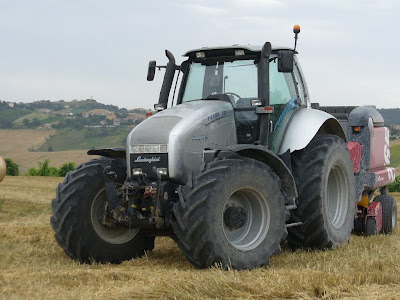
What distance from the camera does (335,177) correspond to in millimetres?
8719

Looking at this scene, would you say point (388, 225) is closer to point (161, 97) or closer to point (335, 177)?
point (335, 177)

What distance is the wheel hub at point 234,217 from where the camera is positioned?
657cm

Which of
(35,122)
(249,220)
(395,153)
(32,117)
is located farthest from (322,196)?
(32,117)

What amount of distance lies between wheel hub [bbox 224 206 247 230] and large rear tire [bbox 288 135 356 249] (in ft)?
4.01

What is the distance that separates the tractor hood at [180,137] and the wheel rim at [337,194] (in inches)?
78.1

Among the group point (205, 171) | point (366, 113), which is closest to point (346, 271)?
point (205, 171)

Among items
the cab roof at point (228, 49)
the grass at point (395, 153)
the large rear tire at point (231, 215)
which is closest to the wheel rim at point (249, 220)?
the large rear tire at point (231, 215)

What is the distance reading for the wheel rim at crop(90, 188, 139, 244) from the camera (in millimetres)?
7273

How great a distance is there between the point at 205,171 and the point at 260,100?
1.64 metres

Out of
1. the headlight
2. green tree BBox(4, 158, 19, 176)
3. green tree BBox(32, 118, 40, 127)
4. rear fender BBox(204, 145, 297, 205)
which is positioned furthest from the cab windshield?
green tree BBox(32, 118, 40, 127)

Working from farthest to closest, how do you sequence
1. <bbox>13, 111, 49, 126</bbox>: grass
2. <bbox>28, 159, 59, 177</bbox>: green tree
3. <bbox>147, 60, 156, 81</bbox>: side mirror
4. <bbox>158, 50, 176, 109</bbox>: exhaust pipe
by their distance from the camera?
<bbox>13, 111, 49, 126</bbox>: grass, <bbox>28, 159, 59, 177</bbox>: green tree, <bbox>158, 50, 176, 109</bbox>: exhaust pipe, <bbox>147, 60, 156, 81</bbox>: side mirror

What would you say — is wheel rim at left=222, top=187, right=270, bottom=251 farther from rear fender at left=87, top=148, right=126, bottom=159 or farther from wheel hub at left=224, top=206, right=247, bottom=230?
rear fender at left=87, top=148, right=126, bottom=159

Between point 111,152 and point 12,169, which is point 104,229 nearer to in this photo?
point 111,152

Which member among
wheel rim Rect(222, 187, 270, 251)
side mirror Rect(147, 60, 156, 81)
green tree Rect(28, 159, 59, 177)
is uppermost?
side mirror Rect(147, 60, 156, 81)
